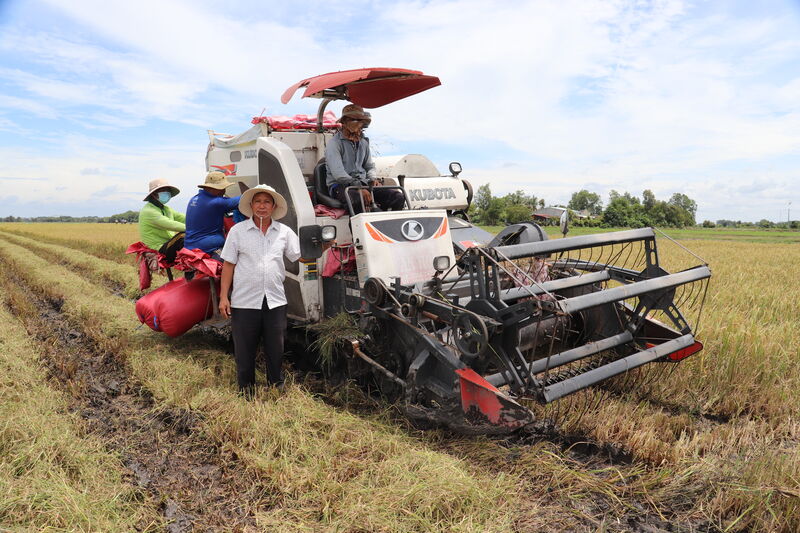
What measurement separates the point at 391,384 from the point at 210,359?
2.23 metres

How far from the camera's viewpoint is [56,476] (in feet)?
9.76

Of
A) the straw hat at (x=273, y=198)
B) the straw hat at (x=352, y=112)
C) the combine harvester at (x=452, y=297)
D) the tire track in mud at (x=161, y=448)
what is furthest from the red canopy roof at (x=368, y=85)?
the tire track in mud at (x=161, y=448)

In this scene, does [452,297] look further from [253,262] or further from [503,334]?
[253,262]

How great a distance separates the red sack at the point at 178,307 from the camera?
5.42m

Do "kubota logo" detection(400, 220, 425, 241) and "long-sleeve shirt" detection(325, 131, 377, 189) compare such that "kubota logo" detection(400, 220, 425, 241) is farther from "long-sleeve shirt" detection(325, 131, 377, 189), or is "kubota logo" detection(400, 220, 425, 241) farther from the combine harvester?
"long-sleeve shirt" detection(325, 131, 377, 189)

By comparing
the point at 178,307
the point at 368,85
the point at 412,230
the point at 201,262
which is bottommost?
the point at 178,307

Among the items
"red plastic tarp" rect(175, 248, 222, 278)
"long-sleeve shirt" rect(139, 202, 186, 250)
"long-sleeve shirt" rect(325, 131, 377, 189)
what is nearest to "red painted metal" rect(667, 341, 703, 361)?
"long-sleeve shirt" rect(325, 131, 377, 189)

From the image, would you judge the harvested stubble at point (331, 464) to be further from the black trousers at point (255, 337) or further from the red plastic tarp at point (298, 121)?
the red plastic tarp at point (298, 121)

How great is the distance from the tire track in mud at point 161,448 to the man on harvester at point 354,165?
2379 mm

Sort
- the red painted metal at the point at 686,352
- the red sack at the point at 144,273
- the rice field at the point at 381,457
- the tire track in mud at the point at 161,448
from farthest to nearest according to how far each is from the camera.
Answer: the red sack at the point at 144,273
the red painted metal at the point at 686,352
the tire track in mud at the point at 161,448
the rice field at the point at 381,457

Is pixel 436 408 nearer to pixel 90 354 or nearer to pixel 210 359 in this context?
pixel 210 359

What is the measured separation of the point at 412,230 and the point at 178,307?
8.95ft

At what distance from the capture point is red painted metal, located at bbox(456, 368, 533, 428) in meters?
3.11

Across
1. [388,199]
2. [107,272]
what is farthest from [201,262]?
[107,272]
